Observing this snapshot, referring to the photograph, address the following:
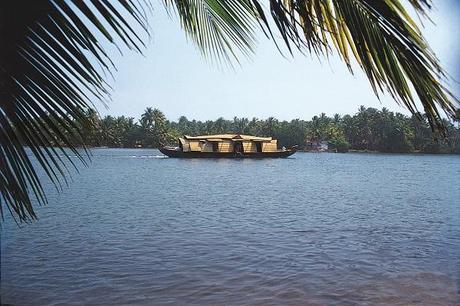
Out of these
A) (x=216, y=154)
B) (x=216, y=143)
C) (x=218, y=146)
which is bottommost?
(x=216, y=154)

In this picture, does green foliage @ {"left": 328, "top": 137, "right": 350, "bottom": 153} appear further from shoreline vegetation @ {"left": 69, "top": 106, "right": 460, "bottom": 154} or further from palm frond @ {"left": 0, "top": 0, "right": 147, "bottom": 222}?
palm frond @ {"left": 0, "top": 0, "right": 147, "bottom": 222}

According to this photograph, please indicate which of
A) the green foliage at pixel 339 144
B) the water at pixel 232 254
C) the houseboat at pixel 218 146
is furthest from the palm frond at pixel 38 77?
the green foliage at pixel 339 144

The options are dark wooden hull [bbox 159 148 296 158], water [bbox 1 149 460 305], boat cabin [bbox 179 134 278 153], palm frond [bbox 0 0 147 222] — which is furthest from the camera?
dark wooden hull [bbox 159 148 296 158]

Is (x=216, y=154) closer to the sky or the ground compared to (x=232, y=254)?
closer to the sky

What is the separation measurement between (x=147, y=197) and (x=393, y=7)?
80.5 ft

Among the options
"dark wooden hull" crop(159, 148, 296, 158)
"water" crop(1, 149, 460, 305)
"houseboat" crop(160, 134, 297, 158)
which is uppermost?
"houseboat" crop(160, 134, 297, 158)

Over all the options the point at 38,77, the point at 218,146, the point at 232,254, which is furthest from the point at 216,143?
the point at 38,77

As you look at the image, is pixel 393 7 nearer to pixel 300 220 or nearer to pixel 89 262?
pixel 89 262

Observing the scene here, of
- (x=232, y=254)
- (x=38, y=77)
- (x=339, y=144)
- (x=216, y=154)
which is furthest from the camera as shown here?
(x=339, y=144)

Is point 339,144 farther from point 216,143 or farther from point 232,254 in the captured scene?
point 232,254

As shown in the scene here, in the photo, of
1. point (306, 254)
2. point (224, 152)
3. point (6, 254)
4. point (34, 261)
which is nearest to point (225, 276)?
point (306, 254)

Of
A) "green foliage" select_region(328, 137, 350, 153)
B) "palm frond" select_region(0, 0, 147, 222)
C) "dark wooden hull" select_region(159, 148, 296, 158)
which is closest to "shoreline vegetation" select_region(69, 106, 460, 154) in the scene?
"green foliage" select_region(328, 137, 350, 153)

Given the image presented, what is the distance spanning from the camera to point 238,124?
13325 cm

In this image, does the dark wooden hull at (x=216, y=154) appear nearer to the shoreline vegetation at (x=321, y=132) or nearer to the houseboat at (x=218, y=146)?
the houseboat at (x=218, y=146)
